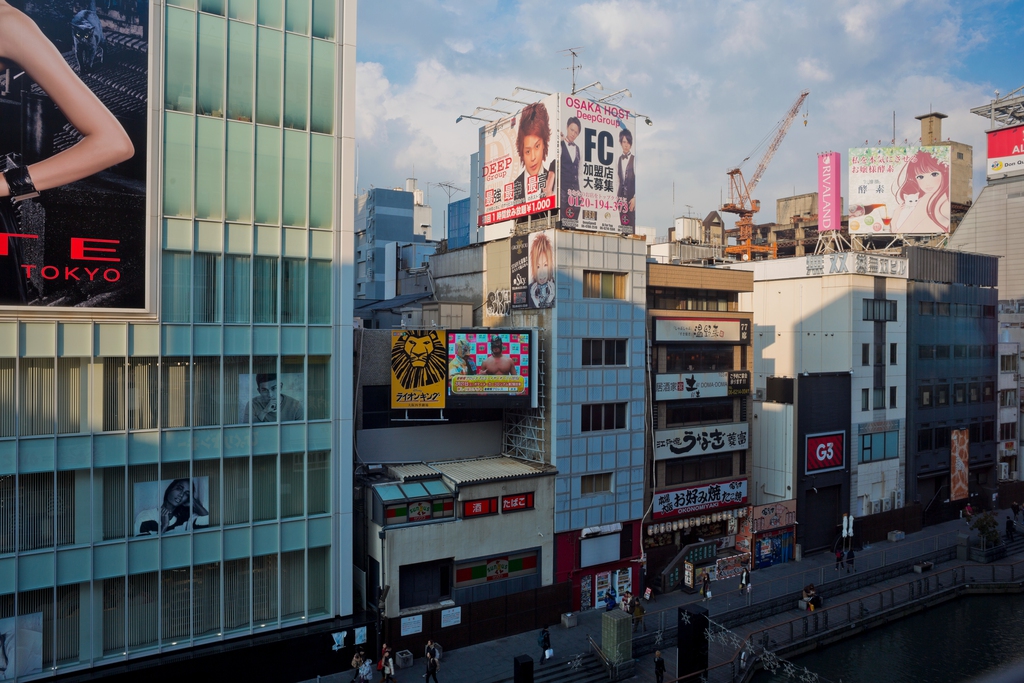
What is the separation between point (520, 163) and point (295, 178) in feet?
53.6

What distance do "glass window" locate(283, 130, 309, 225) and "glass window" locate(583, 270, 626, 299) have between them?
643 inches

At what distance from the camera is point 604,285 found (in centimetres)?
4188

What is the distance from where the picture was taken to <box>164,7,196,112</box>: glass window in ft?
95.5

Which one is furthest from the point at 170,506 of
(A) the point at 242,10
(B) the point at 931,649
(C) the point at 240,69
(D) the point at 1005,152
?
(D) the point at 1005,152

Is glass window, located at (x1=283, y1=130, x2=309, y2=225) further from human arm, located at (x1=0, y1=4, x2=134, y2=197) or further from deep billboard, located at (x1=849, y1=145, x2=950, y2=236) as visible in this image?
deep billboard, located at (x1=849, y1=145, x2=950, y2=236)

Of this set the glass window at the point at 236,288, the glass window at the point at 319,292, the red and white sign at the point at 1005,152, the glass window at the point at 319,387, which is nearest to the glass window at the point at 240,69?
the glass window at the point at 236,288

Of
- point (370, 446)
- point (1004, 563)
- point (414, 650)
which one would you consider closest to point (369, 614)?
point (414, 650)

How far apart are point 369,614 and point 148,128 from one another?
23.7 m

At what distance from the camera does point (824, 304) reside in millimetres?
55469

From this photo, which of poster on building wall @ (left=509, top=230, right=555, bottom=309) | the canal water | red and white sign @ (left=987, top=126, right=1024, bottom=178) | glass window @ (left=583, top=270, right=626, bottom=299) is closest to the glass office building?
poster on building wall @ (left=509, top=230, right=555, bottom=309)

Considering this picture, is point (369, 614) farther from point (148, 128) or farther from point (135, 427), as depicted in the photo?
point (148, 128)

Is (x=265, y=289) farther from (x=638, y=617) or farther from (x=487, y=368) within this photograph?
(x=638, y=617)

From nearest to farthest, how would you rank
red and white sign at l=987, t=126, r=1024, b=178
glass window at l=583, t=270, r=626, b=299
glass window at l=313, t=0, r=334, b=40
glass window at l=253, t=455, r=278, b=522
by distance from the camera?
glass window at l=253, t=455, r=278, b=522
glass window at l=313, t=0, r=334, b=40
glass window at l=583, t=270, r=626, b=299
red and white sign at l=987, t=126, r=1024, b=178

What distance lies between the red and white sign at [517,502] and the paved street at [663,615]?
6673mm
